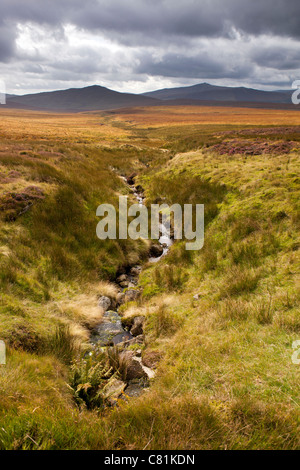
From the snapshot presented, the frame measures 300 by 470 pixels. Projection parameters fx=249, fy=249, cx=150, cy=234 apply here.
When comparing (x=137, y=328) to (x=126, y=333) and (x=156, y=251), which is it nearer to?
(x=126, y=333)

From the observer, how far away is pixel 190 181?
48.0 feet

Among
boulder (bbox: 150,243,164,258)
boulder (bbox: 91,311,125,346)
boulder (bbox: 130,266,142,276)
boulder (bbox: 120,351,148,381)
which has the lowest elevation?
boulder (bbox: 91,311,125,346)

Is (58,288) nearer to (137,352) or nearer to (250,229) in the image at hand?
(137,352)

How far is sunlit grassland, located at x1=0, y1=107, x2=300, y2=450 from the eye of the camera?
2529 millimetres

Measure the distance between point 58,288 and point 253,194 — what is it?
26.9 ft

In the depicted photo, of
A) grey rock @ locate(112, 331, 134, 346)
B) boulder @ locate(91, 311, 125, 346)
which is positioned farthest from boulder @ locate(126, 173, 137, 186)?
grey rock @ locate(112, 331, 134, 346)

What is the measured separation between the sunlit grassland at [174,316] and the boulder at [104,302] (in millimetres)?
282

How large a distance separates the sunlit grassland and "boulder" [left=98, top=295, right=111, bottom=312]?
0.28 meters

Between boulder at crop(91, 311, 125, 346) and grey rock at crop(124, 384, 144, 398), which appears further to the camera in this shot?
boulder at crop(91, 311, 125, 346)

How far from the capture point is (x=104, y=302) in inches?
288

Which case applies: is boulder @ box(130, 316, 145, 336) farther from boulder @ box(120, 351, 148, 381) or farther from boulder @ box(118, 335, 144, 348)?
boulder @ box(120, 351, 148, 381)

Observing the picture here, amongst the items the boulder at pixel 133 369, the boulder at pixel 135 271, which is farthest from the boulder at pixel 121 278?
the boulder at pixel 133 369

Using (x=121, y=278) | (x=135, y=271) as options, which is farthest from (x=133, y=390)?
(x=135, y=271)
